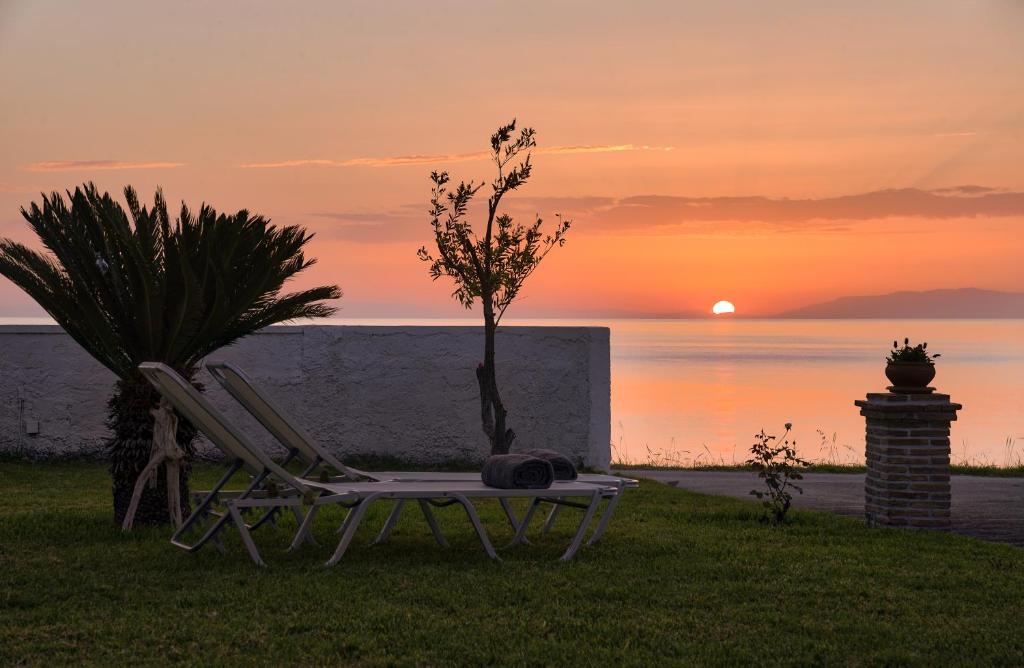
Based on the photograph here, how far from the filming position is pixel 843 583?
689 cm

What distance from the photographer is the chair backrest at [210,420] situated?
23.5 feet

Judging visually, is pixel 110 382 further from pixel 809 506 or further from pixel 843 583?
pixel 843 583

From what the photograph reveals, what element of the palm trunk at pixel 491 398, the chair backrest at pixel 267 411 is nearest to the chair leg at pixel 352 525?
the chair backrest at pixel 267 411

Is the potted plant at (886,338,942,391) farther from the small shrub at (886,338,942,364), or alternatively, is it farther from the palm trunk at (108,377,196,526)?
the palm trunk at (108,377,196,526)

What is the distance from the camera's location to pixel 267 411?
8.20 metres

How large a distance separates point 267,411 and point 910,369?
4887mm

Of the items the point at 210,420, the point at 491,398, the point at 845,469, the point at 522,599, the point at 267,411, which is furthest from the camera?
the point at 845,469

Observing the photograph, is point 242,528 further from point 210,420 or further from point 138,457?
point 138,457

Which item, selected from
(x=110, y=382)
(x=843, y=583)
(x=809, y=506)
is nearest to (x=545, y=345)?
(x=809, y=506)

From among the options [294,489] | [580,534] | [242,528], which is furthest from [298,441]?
[580,534]

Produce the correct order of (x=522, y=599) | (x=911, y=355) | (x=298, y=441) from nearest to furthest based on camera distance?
(x=522, y=599)
(x=298, y=441)
(x=911, y=355)

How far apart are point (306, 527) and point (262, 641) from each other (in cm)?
235

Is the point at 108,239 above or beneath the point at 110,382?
above

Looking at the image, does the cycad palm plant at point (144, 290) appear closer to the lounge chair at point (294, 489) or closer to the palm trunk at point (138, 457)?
the palm trunk at point (138, 457)
